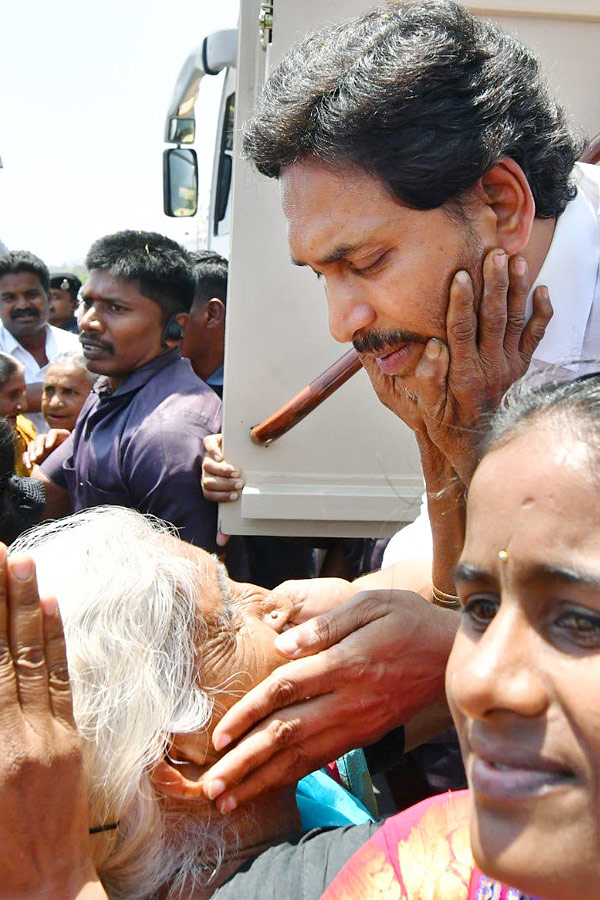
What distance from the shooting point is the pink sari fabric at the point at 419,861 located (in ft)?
4.63

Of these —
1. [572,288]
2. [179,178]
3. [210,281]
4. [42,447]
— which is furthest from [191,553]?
[179,178]

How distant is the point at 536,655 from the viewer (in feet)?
3.21

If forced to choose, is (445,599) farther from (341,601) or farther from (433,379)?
(433,379)

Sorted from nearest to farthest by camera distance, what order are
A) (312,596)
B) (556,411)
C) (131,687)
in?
(556,411) < (131,687) < (312,596)

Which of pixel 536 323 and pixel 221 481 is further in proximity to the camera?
pixel 221 481

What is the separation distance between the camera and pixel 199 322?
5258 millimetres

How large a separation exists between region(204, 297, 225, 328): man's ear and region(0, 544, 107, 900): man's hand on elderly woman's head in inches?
153

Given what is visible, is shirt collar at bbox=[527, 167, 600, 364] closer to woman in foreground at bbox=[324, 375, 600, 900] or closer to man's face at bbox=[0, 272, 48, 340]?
woman in foreground at bbox=[324, 375, 600, 900]

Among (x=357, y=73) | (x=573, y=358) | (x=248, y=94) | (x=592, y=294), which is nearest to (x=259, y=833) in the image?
(x=573, y=358)

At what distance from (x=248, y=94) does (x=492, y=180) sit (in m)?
1.43

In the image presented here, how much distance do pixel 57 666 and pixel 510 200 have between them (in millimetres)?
1288

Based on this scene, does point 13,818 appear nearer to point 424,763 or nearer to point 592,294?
point 424,763

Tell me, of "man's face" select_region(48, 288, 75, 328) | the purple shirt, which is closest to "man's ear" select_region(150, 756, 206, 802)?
the purple shirt

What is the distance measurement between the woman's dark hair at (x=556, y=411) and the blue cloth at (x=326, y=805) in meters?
1.17
